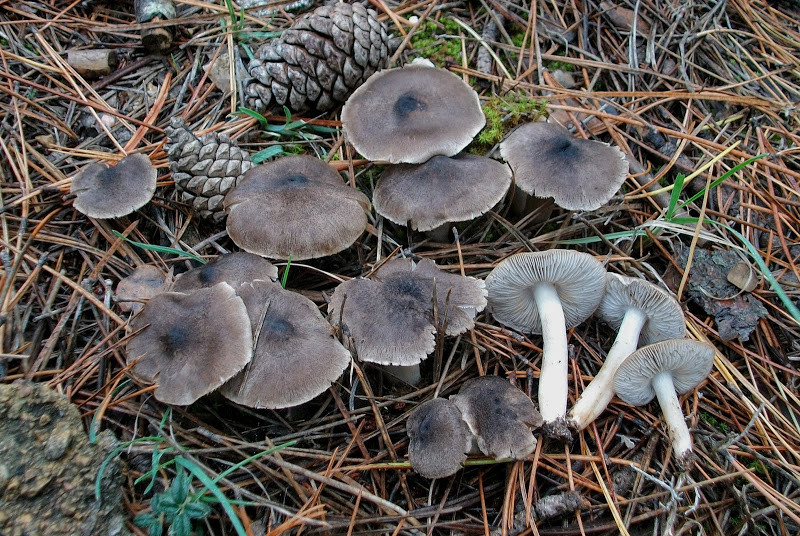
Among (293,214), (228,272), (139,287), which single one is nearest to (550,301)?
(293,214)

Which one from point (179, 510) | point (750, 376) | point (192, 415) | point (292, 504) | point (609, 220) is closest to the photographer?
point (179, 510)

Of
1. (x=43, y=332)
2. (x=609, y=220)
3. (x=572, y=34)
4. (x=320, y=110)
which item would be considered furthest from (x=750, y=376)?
(x=43, y=332)

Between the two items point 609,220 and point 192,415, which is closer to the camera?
point 192,415

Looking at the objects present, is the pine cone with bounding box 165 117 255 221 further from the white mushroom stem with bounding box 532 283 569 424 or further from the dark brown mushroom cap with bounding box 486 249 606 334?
the white mushroom stem with bounding box 532 283 569 424

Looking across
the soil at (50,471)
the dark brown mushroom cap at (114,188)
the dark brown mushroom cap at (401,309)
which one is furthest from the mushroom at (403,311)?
the dark brown mushroom cap at (114,188)

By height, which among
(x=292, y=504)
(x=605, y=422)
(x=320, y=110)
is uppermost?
(x=320, y=110)

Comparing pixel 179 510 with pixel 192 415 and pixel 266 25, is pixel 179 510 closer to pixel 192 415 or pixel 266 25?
pixel 192 415
